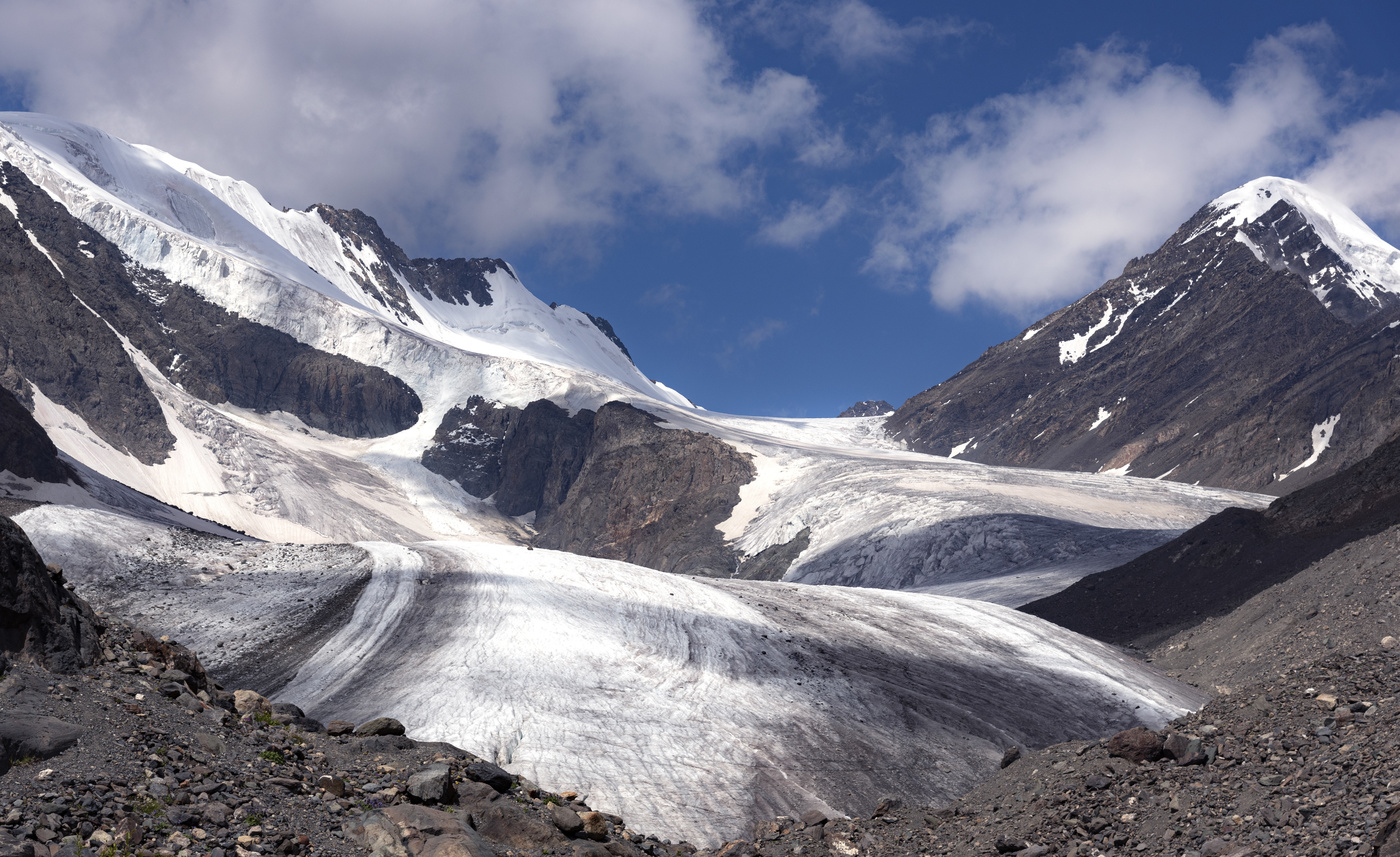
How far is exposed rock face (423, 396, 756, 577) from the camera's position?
110m

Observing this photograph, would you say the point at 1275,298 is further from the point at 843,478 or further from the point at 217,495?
the point at 217,495

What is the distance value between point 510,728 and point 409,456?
171 metres

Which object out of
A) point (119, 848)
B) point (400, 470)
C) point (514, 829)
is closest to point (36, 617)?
point (119, 848)

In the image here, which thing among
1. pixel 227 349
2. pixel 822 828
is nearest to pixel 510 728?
A: pixel 822 828

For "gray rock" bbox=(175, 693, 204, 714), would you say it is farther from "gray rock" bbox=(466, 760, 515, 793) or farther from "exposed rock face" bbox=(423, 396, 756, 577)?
"exposed rock face" bbox=(423, 396, 756, 577)

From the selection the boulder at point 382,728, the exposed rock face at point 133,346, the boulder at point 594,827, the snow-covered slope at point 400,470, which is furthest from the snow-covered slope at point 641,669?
the exposed rock face at point 133,346

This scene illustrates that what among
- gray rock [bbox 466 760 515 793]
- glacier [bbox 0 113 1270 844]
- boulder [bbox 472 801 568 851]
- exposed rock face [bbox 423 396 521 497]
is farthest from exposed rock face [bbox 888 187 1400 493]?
boulder [bbox 472 801 568 851]

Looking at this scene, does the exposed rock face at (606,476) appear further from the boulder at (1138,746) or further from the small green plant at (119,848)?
the small green plant at (119,848)

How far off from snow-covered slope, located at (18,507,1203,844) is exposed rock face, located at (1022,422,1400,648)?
23.8 ft

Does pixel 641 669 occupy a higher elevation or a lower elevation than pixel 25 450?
higher

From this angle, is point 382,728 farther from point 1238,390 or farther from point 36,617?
point 1238,390

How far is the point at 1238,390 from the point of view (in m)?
153

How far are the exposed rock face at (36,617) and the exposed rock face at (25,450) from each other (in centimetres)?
6450

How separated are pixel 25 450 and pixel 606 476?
77916 millimetres
